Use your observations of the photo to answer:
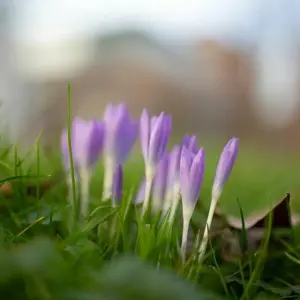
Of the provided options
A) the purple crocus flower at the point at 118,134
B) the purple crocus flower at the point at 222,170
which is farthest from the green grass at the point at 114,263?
the purple crocus flower at the point at 118,134

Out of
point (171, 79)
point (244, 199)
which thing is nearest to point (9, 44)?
point (171, 79)

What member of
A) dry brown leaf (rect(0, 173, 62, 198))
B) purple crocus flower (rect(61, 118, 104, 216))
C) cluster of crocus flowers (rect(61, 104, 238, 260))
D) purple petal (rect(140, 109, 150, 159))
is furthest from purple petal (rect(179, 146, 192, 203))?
dry brown leaf (rect(0, 173, 62, 198))

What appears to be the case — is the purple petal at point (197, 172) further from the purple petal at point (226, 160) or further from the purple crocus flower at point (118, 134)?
the purple crocus flower at point (118, 134)

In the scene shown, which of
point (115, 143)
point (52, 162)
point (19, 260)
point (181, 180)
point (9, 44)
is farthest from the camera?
point (9, 44)

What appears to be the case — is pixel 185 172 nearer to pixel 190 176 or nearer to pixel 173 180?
pixel 190 176

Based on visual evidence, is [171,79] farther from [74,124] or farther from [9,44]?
[74,124]

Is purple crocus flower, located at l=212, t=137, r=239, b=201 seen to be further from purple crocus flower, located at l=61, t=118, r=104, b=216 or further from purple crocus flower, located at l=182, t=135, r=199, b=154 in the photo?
purple crocus flower, located at l=61, t=118, r=104, b=216

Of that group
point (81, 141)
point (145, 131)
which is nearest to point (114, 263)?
point (145, 131)
